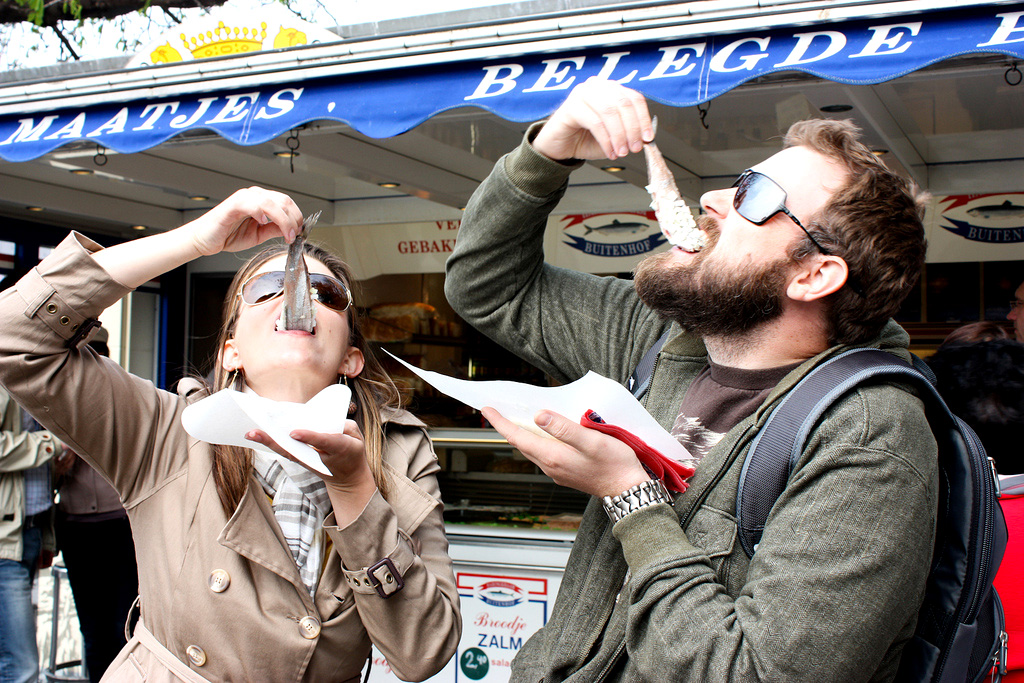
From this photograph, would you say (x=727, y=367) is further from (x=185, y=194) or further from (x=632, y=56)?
(x=185, y=194)

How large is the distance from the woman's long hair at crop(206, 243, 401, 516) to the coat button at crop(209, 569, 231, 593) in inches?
5.2

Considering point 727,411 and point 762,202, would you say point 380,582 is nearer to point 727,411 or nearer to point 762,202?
point 727,411

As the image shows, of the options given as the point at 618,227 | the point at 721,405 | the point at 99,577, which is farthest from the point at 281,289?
the point at 618,227

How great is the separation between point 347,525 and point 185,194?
199 inches

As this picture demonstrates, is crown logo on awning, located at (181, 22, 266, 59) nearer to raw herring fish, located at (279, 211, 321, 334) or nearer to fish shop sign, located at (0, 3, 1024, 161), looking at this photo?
fish shop sign, located at (0, 3, 1024, 161)

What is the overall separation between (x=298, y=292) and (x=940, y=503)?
1.34 meters

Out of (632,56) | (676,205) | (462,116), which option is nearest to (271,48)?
(462,116)

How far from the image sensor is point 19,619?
397 cm

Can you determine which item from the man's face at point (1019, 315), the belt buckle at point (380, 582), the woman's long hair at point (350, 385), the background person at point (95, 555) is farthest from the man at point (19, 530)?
the man's face at point (1019, 315)

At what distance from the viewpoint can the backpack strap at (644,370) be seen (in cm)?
174

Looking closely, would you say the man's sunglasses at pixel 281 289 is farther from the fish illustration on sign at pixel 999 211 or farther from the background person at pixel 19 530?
the fish illustration on sign at pixel 999 211

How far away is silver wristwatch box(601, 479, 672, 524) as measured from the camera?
1.35 metres

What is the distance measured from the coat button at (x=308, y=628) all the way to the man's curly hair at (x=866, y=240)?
3.99 ft

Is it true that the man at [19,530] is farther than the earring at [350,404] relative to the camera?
Yes
